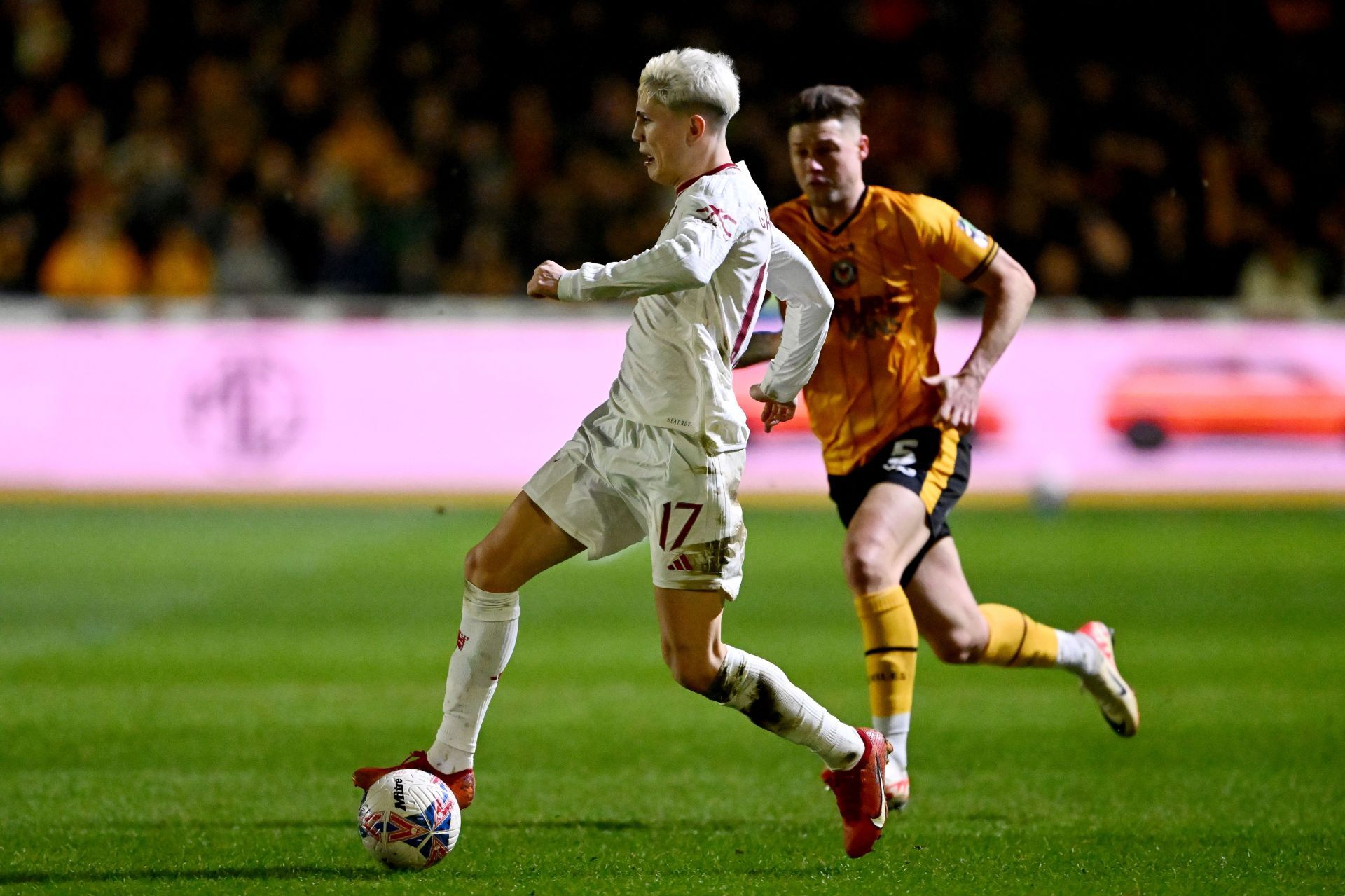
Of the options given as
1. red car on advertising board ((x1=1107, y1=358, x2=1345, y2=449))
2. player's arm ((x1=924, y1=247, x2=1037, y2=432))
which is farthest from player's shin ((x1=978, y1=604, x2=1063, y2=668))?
red car on advertising board ((x1=1107, y1=358, x2=1345, y2=449))

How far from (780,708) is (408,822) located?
103cm

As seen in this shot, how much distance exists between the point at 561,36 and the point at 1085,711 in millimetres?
11102

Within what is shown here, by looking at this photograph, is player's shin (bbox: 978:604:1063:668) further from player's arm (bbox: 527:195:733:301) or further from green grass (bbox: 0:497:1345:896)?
player's arm (bbox: 527:195:733:301)

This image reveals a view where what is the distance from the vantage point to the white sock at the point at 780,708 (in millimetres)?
4754

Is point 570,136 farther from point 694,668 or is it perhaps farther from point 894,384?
point 694,668

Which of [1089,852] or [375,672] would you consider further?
[375,672]

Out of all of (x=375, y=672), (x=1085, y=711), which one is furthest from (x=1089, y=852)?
(x=375, y=672)

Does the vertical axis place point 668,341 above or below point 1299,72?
below

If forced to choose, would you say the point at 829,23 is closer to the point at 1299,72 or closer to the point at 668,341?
the point at 1299,72

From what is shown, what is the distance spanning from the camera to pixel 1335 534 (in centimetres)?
1271

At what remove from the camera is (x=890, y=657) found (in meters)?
5.66

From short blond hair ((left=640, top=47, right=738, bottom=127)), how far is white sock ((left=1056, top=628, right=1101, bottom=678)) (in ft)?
7.96

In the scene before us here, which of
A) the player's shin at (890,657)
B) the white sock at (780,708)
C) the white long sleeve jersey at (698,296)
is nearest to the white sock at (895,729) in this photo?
the player's shin at (890,657)

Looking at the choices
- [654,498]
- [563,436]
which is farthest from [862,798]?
[563,436]
